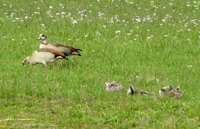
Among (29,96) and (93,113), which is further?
(29,96)

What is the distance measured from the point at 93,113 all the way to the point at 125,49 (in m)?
6.27

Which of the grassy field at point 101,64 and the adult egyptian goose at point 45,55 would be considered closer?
the grassy field at point 101,64

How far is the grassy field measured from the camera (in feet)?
26.9

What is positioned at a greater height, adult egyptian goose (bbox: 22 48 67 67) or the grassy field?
Result: adult egyptian goose (bbox: 22 48 67 67)

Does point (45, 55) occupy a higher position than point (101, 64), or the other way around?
point (45, 55)

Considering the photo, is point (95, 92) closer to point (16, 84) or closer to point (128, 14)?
point (16, 84)

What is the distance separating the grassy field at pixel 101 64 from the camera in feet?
26.9

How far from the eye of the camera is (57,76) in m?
11.1

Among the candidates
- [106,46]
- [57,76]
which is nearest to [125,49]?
[106,46]

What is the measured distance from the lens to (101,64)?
41.8 ft

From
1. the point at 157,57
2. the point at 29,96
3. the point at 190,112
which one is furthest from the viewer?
the point at 157,57

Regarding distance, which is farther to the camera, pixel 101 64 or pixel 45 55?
pixel 101 64

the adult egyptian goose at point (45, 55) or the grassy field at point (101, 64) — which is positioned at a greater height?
the adult egyptian goose at point (45, 55)

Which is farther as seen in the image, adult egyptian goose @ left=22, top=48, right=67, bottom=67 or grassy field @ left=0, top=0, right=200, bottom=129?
adult egyptian goose @ left=22, top=48, right=67, bottom=67
